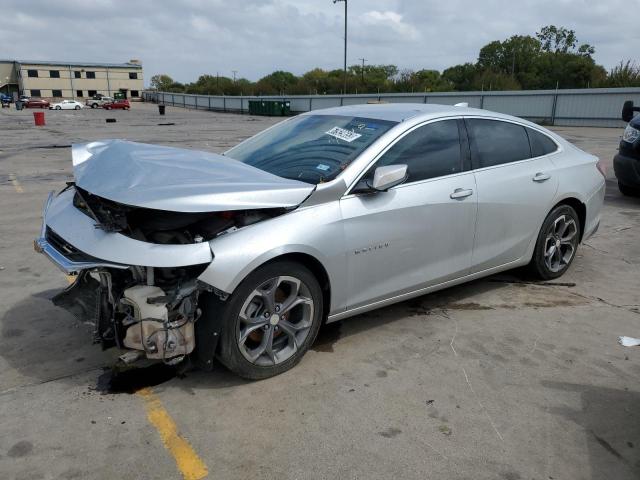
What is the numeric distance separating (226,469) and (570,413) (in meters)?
1.95

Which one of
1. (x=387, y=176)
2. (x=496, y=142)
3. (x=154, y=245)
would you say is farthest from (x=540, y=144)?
(x=154, y=245)

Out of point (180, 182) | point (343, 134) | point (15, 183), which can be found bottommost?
point (15, 183)

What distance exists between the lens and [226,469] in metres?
2.57

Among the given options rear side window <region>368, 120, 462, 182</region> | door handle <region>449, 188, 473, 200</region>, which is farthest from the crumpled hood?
door handle <region>449, 188, 473, 200</region>

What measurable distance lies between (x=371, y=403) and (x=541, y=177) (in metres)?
2.73

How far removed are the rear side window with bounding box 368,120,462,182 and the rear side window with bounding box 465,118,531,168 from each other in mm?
203

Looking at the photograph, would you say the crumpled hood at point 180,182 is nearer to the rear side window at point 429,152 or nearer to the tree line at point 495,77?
the rear side window at point 429,152

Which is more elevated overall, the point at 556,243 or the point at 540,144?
the point at 540,144

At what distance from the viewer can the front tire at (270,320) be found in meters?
3.08

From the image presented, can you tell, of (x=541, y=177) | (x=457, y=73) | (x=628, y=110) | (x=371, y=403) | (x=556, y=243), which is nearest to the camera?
(x=371, y=403)

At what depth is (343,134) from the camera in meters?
4.01

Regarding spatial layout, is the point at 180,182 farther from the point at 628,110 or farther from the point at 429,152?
the point at 628,110

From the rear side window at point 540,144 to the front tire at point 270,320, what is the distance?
2653 millimetres

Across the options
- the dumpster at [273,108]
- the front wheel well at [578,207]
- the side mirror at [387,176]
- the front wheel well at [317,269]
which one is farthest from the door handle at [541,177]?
the dumpster at [273,108]
